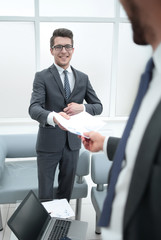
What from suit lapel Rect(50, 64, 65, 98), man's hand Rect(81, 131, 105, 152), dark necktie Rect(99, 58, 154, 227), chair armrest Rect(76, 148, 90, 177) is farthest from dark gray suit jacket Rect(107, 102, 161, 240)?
chair armrest Rect(76, 148, 90, 177)

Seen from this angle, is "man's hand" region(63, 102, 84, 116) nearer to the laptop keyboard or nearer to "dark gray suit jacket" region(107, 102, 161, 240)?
the laptop keyboard

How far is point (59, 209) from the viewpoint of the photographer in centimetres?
195

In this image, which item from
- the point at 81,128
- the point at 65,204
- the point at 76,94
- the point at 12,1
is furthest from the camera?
the point at 12,1

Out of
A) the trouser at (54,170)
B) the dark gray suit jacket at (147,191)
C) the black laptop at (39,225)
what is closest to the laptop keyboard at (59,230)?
the black laptop at (39,225)

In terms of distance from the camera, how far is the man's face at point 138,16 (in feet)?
2.12

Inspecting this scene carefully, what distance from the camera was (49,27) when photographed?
14.0 ft

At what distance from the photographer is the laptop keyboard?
1691 millimetres

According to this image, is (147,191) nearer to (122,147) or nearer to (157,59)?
(122,147)

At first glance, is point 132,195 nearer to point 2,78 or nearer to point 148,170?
point 148,170

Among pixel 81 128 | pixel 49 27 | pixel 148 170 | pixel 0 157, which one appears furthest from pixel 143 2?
pixel 49 27

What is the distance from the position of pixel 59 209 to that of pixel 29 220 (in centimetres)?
33

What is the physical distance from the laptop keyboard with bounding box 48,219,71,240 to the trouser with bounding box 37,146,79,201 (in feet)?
1.81

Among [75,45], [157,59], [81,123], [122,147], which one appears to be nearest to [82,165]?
[81,123]

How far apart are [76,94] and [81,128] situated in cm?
68
